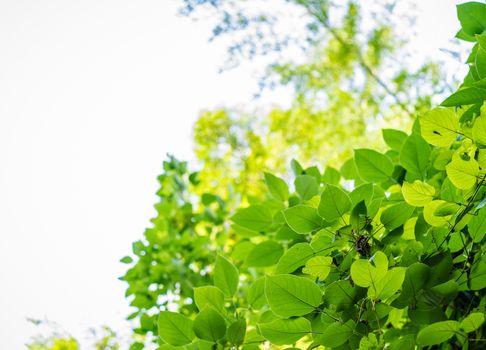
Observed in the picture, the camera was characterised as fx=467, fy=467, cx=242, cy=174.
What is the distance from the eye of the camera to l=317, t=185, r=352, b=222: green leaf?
0.41 m

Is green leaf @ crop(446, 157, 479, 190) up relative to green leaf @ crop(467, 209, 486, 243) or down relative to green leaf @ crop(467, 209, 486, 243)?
up

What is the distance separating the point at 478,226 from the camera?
0.40 m

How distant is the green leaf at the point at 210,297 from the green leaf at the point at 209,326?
0.04 meters

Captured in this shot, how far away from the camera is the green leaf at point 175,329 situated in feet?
1.54

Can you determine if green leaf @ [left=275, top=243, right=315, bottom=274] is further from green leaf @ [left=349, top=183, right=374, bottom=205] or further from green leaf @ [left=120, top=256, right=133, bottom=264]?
green leaf @ [left=120, top=256, right=133, bottom=264]

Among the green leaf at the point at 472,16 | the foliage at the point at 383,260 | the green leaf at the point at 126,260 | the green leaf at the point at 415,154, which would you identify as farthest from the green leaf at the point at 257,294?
the green leaf at the point at 126,260

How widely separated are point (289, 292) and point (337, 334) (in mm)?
52

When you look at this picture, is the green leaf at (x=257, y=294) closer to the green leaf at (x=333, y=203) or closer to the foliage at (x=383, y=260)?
the foliage at (x=383, y=260)

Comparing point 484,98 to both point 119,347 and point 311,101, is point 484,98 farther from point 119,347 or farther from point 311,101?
point 311,101

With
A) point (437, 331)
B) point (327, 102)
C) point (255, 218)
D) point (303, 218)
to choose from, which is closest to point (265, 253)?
point (255, 218)

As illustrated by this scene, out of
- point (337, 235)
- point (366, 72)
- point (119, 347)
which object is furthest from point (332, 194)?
point (366, 72)

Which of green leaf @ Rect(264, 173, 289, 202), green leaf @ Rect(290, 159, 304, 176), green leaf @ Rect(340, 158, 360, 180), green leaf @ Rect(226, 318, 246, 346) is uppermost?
green leaf @ Rect(290, 159, 304, 176)

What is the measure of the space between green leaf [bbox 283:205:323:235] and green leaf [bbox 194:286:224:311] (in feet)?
0.36

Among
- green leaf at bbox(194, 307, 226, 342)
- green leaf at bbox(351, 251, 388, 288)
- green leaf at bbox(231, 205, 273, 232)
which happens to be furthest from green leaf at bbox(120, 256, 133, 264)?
green leaf at bbox(351, 251, 388, 288)
